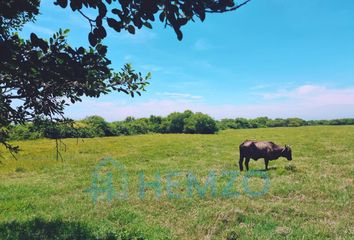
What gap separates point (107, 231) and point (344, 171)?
1296 cm

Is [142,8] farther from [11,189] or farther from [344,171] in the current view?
[344,171]

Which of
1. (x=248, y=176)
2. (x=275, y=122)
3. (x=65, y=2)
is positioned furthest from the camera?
(x=275, y=122)

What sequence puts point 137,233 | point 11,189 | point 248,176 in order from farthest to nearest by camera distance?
point 248,176 < point 11,189 < point 137,233

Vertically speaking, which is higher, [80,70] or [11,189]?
[80,70]

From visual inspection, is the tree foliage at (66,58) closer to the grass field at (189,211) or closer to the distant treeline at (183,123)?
the grass field at (189,211)

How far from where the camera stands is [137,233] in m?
8.80

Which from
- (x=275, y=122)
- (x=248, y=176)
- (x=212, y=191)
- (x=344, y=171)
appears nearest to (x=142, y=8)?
(x=212, y=191)

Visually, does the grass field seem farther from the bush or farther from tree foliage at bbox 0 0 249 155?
the bush
